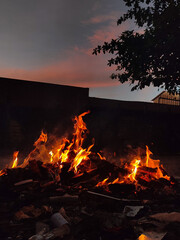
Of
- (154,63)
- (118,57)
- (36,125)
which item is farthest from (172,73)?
(36,125)

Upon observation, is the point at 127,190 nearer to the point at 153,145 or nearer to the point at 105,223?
the point at 105,223

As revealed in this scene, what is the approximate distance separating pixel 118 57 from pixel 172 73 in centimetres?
268

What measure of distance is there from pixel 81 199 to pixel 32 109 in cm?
691

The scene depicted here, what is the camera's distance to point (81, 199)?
16.2ft

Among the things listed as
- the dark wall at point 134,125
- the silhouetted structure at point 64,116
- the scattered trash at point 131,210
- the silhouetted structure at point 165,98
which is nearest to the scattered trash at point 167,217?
the scattered trash at point 131,210

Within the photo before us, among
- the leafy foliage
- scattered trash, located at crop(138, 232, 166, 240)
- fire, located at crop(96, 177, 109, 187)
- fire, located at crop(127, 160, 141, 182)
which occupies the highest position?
the leafy foliage

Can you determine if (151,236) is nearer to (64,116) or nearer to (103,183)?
(103,183)

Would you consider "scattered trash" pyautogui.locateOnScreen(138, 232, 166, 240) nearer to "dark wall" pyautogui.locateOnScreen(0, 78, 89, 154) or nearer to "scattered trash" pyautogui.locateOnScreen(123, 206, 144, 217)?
"scattered trash" pyautogui.locateOnScreen(123, 206, 144, 217)

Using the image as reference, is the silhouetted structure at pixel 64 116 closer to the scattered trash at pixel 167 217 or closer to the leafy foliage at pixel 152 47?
the leafy foliage at pixel 152 47

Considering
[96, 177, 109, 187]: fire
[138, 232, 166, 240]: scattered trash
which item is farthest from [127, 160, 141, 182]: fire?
[138, 232, 166, 240]: scattered trash

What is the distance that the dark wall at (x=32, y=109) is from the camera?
10516mm

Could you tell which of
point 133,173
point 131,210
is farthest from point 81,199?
point 133,173

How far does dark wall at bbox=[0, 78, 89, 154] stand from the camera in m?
10.5

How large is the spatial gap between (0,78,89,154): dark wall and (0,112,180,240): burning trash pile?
4.82 metres
